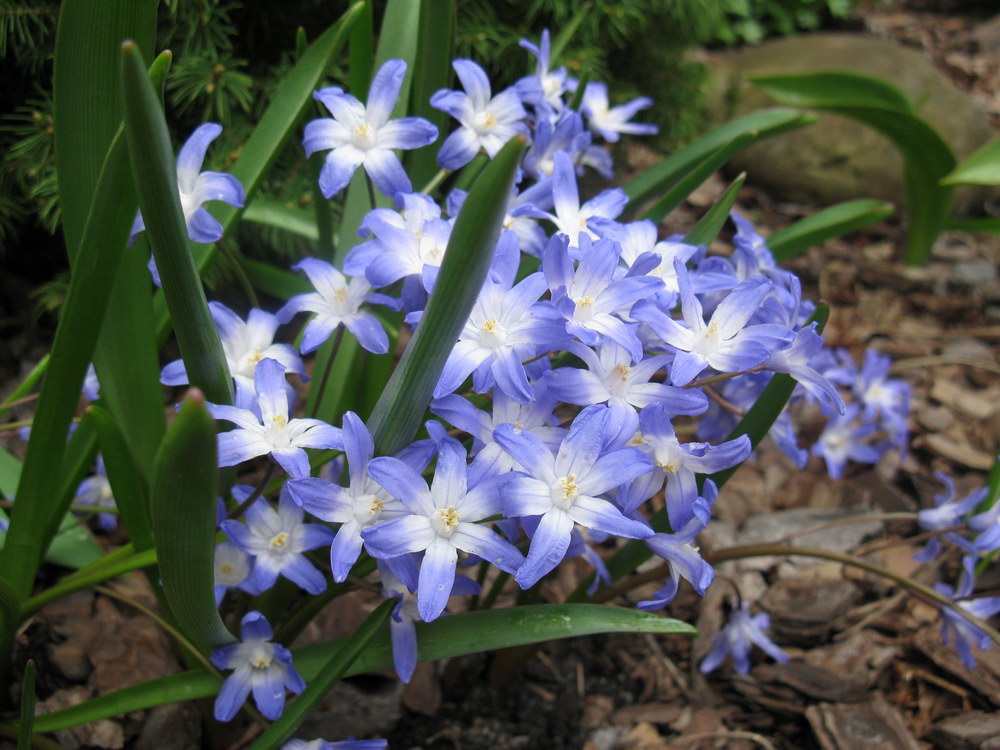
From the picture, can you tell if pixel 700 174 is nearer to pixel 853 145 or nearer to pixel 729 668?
pixel 729 668

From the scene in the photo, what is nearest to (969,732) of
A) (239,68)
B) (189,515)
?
(189,515)

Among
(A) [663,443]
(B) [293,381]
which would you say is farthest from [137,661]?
(A) [663,443]

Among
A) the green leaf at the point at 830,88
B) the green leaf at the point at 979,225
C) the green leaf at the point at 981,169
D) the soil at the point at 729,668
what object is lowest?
the soil at the point at 729,668

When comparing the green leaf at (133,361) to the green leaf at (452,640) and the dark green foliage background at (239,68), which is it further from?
the dark green foliage background at (239,68)

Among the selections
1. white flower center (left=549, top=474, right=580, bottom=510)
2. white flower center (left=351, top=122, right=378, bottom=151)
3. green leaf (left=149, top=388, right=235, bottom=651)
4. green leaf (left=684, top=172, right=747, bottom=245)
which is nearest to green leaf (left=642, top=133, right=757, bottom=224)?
green leaf (left=684, top=172, right=747, bottom=245)

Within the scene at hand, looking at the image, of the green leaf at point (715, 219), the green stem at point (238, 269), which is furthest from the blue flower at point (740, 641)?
the green stem at point (238, 269)

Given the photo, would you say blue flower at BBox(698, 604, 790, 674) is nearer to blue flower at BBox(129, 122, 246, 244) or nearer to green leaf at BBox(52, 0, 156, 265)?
blue flower at BBox(129, 122, 246, 244)
